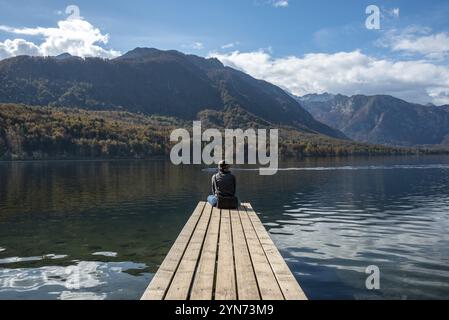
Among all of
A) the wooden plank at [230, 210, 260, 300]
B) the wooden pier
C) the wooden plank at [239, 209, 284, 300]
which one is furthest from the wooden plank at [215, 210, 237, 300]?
the wooden plank at [239, 209, 284, 300]

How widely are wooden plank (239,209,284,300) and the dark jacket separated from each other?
265 inches

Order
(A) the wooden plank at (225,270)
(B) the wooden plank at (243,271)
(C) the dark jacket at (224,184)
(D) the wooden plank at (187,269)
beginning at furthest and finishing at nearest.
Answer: (C) the dark jacket at (224,184) → (A) the wooden plank at (225,270) → (B) the wooden plank at (243,271) → (D) the wooden plank at (187,269)

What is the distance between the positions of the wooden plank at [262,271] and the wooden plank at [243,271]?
0.50 feet

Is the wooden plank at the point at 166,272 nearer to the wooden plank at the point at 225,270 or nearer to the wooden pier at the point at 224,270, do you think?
the wooden pier at the point at 224,270

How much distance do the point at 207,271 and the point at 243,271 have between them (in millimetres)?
1076

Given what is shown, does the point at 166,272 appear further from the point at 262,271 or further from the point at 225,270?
the point at 262,271

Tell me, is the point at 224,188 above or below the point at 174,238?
above

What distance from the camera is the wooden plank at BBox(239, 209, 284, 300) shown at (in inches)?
452

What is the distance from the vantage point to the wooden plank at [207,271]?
11516 millimetres

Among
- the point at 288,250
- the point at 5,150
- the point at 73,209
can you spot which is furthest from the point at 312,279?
the point at 5,150

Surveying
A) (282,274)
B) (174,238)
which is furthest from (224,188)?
(282,274)

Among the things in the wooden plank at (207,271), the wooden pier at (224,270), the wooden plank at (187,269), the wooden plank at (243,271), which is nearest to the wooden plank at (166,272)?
the wooden pier at (224,270)

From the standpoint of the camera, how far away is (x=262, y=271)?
13602 millimetres
